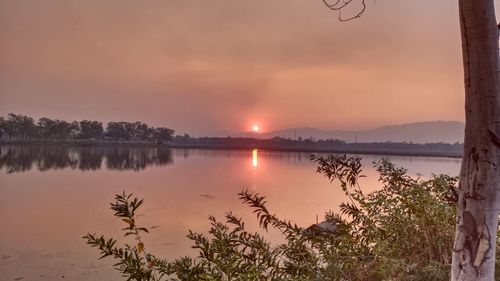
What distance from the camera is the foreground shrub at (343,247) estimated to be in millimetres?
1244

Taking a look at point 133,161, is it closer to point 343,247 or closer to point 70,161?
point 70,161

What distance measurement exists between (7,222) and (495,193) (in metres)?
11.9

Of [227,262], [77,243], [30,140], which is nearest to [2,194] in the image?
[77,243]

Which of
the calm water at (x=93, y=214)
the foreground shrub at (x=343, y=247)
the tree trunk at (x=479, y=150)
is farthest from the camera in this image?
the calm water at (x=93, y=214)

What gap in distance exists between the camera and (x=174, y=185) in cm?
1923

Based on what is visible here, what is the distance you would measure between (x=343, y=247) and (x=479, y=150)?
2.75 ft

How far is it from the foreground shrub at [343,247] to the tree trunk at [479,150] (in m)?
0.42

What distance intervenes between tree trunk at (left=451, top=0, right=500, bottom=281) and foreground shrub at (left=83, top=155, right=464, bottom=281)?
0.42 metres

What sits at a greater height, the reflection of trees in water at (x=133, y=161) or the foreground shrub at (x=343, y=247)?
the foreground shrub at (x=343, y=247)

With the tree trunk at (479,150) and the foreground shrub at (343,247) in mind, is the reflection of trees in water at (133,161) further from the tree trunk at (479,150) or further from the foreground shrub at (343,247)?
the tree trunk at (479,150)

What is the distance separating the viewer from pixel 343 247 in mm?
1507

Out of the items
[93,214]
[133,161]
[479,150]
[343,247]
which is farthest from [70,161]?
[479,150]

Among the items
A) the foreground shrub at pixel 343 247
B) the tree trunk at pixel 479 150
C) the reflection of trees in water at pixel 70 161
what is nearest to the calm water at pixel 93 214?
the foreground shrub at pixel 343 247

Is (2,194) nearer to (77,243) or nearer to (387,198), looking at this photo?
(77,243)
